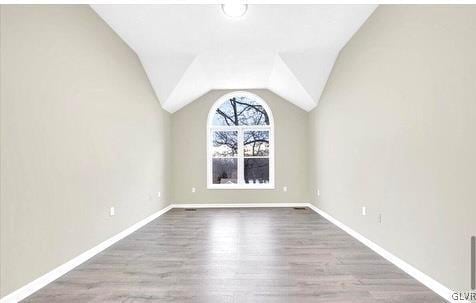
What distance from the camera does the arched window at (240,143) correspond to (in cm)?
664

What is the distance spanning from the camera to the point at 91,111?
9.88 ft

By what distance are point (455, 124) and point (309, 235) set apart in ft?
7.67

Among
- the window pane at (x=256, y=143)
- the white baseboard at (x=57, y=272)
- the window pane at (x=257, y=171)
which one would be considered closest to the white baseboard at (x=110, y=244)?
the white baseboard at (x=57, y=272)

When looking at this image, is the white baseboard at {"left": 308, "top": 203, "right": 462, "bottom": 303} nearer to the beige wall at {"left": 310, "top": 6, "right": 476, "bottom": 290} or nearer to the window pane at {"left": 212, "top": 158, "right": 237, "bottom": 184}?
the beige wall at {"left": 310, "top": 6, "right": 476, "bottom": 290}

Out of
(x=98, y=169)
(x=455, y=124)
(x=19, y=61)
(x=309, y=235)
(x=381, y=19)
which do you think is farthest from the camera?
(x=309, y=235)

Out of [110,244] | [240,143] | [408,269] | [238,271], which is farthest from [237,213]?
[408,269]

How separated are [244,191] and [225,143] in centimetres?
121

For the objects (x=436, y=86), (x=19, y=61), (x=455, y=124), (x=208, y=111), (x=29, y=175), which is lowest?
(x=29, y=175)

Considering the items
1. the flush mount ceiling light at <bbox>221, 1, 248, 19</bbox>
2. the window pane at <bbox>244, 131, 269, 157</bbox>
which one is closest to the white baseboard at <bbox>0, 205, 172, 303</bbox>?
the flush mount ceiling light at <bbox>221, 1, 248, 19</bbox>

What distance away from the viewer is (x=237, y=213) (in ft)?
18.2

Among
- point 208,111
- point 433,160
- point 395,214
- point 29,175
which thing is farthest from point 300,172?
point 29,175

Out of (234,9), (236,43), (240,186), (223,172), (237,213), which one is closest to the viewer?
(234,9)

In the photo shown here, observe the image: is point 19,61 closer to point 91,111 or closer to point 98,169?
point 91,111

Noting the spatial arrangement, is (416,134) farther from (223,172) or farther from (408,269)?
(223,172)
